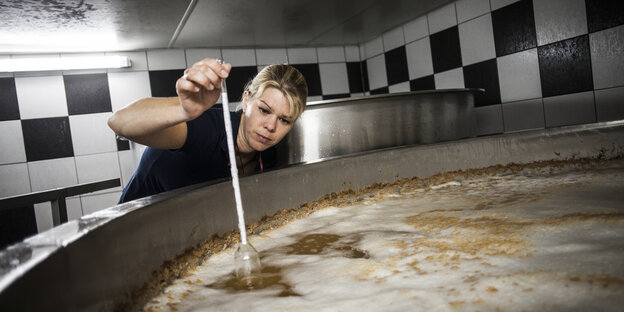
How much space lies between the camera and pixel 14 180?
7.57 feet

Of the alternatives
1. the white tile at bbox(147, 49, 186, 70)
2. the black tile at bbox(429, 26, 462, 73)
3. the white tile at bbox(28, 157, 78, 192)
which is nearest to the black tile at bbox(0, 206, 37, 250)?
the white tile at bbox(28, 157, 78, 192)

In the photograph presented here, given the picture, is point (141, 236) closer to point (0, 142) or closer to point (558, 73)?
point (558, 73)

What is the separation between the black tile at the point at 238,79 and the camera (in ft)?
9.00

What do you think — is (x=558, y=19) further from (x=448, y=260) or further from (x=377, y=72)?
(x=448, y=260)

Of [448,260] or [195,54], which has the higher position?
[195,54]

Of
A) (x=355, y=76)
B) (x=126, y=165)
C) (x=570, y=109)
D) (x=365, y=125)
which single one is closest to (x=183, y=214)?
(x=365, y=125)

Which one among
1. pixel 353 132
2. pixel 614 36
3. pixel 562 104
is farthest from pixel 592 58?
pixel 353 132

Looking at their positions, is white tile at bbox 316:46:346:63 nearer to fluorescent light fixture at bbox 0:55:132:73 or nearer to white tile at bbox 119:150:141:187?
fluorescent light fixture at bbox 0:55:132:73

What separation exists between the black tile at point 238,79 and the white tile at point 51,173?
1.10 metres

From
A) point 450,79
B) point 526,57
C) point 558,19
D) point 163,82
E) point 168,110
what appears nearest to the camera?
point 168,110

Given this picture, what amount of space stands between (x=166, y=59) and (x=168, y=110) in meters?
1.95

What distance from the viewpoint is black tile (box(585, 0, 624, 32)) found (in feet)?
5.41

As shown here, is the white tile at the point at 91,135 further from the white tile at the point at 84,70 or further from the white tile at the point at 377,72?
the white tile at the point at 377,72

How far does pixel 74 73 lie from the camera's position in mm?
2402
